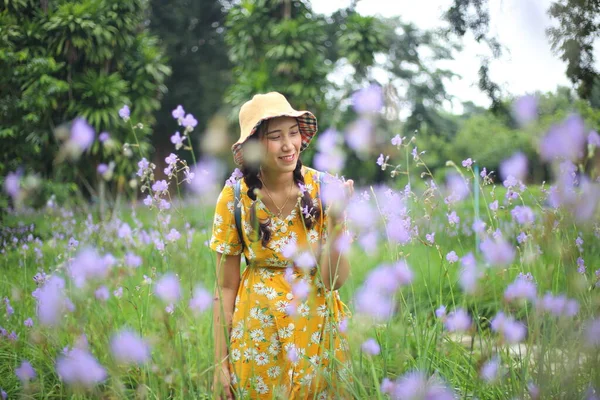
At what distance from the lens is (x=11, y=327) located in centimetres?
205

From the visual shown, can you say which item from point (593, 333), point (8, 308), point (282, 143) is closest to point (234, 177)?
point (282, 143)

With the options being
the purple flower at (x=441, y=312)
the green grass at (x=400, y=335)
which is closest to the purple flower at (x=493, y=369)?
the green grass at (x=400, y=335)

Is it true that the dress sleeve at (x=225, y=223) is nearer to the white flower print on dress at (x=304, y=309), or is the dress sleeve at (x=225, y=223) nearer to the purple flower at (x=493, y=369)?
the white flower print on dress at (x=304, y=309)

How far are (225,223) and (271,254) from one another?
7.2 inches

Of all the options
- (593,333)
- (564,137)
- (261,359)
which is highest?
(261,359)

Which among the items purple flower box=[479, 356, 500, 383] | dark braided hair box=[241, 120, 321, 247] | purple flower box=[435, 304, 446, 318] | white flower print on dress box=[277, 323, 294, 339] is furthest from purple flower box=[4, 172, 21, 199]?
purple flower box=[479, 356, 500, 383]

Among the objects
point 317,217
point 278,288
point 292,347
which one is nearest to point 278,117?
point 317,217

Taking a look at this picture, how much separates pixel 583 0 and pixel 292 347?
1.12 metres

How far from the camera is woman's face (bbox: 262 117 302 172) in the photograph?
157cm

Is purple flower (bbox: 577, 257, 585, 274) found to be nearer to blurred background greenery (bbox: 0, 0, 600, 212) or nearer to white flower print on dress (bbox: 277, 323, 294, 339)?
blurred background greenery (bbox: 0, 0, 600, 212)

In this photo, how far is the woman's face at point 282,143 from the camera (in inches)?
61.7

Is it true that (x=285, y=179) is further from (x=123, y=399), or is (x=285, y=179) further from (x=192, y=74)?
(x=192, y=74)

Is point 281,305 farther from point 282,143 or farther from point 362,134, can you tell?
point 362,134

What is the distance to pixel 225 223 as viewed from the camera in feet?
5.72
